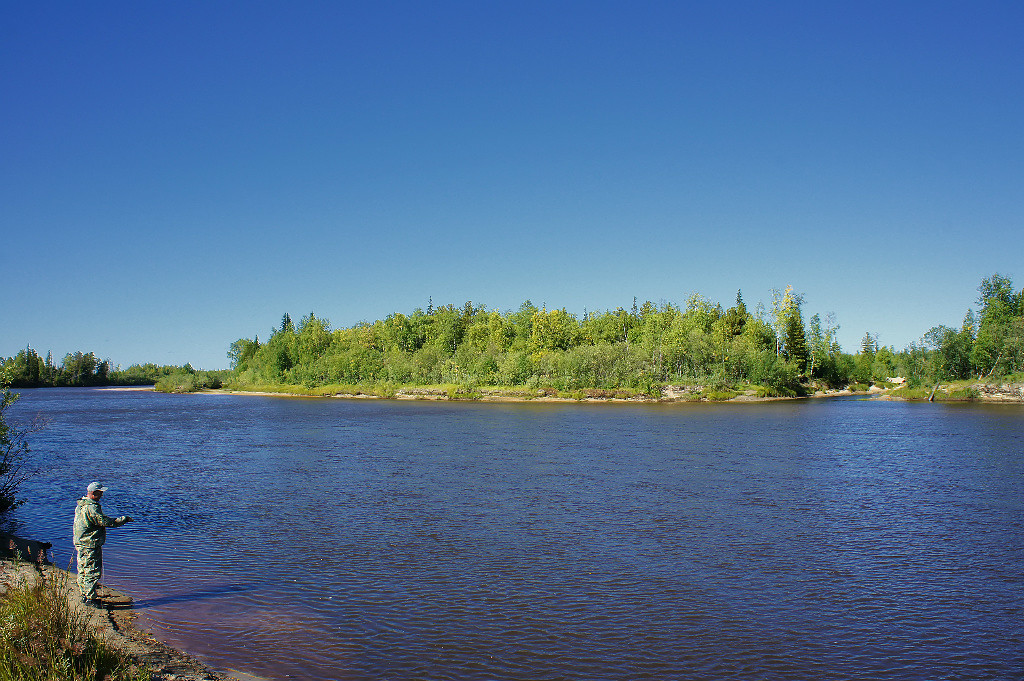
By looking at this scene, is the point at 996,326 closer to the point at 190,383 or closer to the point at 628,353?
the point at 628,353

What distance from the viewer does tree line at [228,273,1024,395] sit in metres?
102

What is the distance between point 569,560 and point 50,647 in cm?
1164

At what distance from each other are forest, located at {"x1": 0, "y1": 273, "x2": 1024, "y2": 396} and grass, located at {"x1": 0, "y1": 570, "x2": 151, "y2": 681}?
96494 mm

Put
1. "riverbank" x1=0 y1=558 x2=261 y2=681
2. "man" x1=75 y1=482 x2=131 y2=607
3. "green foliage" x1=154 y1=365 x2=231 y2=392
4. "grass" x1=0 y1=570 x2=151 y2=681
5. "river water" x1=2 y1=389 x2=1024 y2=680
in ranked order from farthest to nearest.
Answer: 1. "green foliage" x1=154 y1=365 x2=231 y2=392
2. "man" x1=75 y1=482 x2=131 y2=607
3. "river water" x1=2 y1=389 x2=1024 y2=680
4. "riverbank" x1=0 y1=558 x2=261 y2=681
5. "grass" x1=0 y1=570 x2=151 y2=681

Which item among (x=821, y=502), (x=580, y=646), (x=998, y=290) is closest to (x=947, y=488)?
(x=821, y=502)

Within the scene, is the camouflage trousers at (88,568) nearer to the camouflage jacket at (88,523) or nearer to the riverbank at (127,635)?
the camouflage jacket at (88,523)

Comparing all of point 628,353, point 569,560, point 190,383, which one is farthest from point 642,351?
point 190,383

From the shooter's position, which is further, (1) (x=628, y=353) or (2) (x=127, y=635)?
(1) (x=628, y=353)

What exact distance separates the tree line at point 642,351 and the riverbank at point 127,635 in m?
93.9

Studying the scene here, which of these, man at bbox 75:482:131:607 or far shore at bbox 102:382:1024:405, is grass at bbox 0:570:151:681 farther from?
far shore at bbox 102:382:1024:405

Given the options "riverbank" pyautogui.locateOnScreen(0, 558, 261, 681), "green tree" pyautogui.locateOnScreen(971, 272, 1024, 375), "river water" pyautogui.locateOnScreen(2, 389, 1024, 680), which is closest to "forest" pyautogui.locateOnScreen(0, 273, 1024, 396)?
"green tree" pyautogui.locateOnScreen(971, 272, 1024, 375)

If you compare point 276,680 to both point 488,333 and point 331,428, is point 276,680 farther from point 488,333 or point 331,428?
point 488,333

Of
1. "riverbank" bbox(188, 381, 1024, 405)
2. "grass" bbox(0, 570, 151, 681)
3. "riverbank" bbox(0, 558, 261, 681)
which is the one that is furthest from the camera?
"riverbank" bbox(188, 381, 1024, 405)

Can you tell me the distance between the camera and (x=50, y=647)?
8.13m
